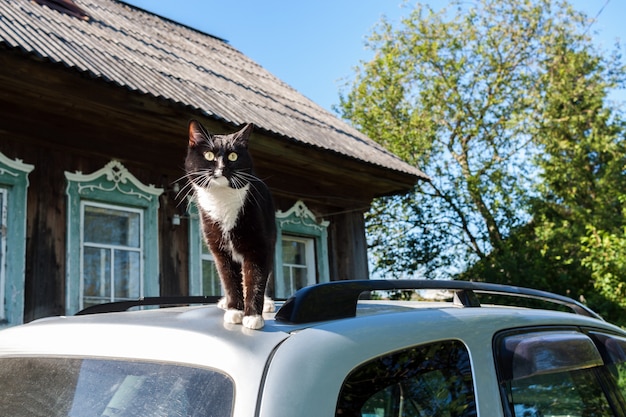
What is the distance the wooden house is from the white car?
298 centimetres

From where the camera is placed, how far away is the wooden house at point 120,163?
17.9 feet

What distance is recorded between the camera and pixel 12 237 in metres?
5.49

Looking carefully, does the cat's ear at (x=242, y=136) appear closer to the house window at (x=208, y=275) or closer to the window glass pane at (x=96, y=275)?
the window glass pane at (x=96, y=275)

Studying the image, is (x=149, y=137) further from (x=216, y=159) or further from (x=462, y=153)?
(x=462, y=153)

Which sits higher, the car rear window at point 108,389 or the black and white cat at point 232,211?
the black and white cat at point 232,211

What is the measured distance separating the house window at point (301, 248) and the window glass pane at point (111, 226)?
217 cm

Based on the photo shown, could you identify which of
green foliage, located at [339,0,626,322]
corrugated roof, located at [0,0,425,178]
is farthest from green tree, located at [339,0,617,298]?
corrugated roof, located at [0,0,425,178]

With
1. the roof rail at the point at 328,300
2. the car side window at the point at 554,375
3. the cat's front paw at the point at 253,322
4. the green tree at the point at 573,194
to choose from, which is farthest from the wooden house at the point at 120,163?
the green tree at the point at 573,194

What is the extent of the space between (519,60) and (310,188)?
47.3ft

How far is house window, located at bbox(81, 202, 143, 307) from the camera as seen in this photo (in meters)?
6.22

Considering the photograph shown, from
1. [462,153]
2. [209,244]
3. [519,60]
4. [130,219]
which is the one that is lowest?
[209,244]

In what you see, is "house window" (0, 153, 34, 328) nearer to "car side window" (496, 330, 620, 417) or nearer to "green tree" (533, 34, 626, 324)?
"car side window" (496, 330, 620, 417)

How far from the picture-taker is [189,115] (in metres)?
5.93

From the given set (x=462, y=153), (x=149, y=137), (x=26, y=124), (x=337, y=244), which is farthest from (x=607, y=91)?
(x=26, y=124)
